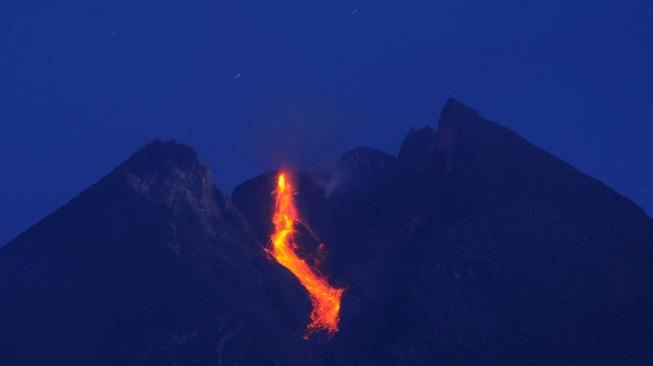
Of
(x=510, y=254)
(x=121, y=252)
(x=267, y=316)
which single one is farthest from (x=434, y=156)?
(x=121, y=252)

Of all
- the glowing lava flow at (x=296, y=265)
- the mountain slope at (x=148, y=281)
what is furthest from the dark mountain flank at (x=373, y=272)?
the glowing lava flow at (x=296, y=265)

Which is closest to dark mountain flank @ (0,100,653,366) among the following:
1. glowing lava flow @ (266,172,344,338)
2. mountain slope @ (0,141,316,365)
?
mountain slope @ (0,141,316,365)

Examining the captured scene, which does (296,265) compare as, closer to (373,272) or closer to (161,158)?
(373,272)

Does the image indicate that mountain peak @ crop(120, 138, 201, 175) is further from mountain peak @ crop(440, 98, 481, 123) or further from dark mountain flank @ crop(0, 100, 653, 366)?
mountain peak @ crop(440, 98, 481, 123)

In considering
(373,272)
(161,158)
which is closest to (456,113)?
(373,272)

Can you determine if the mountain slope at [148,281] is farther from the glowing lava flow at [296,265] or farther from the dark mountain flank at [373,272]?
the glowing lava flow at [296,265]

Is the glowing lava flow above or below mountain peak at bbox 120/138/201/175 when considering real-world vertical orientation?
below
